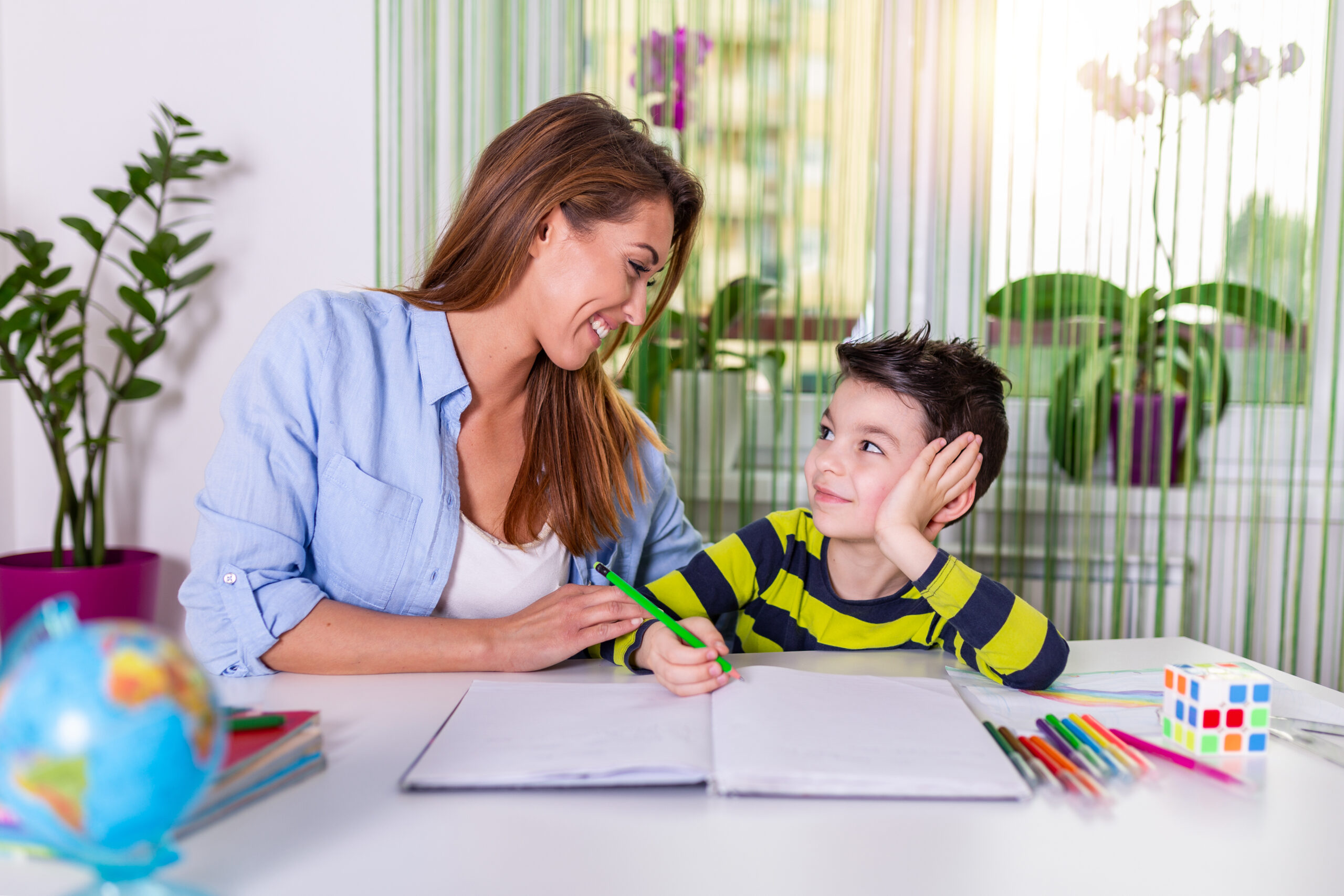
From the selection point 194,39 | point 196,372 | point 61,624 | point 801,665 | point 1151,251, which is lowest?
point 801,665

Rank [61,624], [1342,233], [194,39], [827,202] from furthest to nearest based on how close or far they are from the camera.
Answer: [194,39] → [827,202] → [1342,233] → [61,624]

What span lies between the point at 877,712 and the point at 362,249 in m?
1.74

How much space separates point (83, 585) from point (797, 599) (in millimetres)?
1520

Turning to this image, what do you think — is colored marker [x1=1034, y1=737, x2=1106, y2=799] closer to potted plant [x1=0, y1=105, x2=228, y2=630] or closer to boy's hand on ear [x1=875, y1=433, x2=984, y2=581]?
boy's hand on ear [x1=875, y1=433, x2=984, y2=581]

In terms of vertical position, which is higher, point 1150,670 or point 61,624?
point 61,624

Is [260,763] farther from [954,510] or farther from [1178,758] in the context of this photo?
[954,510]

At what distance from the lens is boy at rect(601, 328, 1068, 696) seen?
96cm

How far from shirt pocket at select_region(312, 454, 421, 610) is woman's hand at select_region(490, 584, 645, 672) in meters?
0.21

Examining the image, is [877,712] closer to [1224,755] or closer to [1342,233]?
[1224,755]

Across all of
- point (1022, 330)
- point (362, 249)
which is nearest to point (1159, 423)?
point (1022, 330)

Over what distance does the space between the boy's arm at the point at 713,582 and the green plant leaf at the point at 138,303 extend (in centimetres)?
136

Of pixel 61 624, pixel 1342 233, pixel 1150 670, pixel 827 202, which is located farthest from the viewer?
pixel 827 202

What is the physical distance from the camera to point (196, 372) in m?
2.21

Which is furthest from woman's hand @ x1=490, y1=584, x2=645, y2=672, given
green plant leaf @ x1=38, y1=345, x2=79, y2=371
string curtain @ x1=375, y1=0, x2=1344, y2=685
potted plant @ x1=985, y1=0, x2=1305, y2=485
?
green plant leaf @ x1=38, y1=345, x2=79, y2=371
